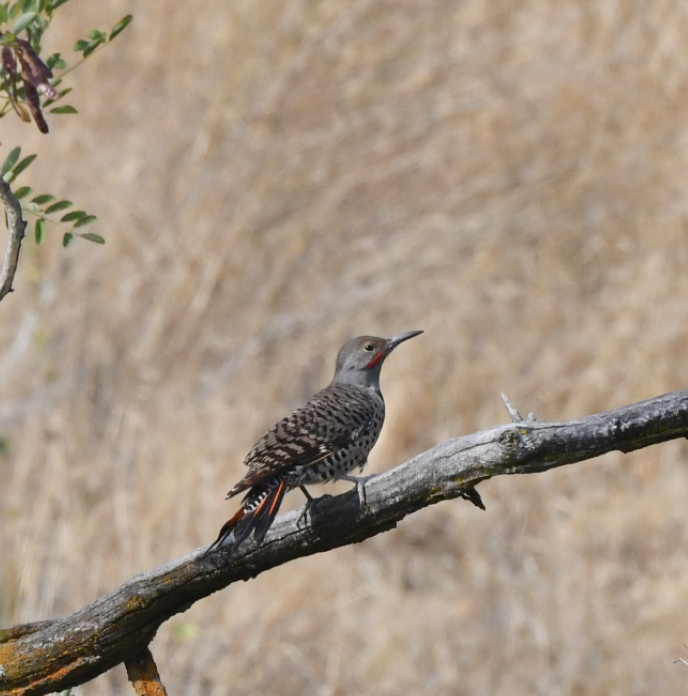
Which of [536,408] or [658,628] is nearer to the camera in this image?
[658,628]

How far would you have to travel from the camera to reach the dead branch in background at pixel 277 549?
246cm

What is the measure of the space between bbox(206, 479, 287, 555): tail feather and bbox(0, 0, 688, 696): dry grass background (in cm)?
297

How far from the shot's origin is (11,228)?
7.96 feet

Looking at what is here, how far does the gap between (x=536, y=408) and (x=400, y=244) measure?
1.66m

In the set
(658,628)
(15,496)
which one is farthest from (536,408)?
(15,496)

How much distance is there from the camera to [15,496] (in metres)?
6.75

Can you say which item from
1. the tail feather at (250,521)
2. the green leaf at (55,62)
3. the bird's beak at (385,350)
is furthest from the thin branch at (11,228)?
the bird's beak at (385,350)

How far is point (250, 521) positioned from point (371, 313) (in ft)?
16.9

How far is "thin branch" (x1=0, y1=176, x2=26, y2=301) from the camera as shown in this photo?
2377mm

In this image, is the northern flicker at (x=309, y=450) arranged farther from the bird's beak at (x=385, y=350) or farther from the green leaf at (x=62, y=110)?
the green leaf at (x=62, y=110)

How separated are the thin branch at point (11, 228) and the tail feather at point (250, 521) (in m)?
0.74

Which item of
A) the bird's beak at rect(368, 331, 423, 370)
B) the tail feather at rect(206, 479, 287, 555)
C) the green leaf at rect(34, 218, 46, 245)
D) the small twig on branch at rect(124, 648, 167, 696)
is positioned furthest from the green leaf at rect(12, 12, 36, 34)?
the bird's beak at rect(368, 331, 423, 370)

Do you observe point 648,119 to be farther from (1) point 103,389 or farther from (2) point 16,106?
(2) point 16,106

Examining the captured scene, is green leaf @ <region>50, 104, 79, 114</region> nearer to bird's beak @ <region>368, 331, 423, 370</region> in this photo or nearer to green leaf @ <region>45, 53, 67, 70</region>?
green leaf @ <region>45, 53, 67, 70</region>
